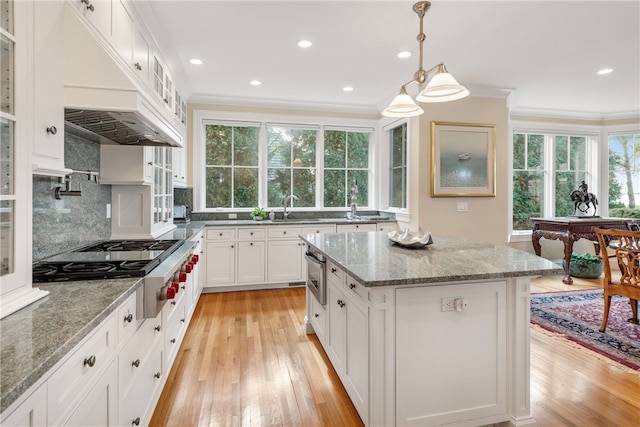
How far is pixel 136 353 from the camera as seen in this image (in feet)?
5.03

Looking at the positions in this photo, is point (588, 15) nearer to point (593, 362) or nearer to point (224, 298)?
point (593, 362)

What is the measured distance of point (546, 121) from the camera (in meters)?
Result: 5.52

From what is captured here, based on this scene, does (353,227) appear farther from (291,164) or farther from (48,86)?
(48,86)

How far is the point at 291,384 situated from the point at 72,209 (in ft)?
6.05

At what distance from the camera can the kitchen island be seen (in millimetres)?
1557

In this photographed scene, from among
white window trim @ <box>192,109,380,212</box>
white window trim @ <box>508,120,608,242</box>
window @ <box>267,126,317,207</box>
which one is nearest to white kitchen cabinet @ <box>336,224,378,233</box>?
white window trim @ <box>192,109,380,212</box>

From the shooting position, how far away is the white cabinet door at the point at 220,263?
4.20m

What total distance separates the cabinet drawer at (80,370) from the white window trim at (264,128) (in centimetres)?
364

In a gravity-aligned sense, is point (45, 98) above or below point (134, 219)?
above

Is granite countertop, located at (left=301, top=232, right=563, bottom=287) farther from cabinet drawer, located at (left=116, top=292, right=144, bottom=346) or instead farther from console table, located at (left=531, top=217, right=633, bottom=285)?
console table, located at (left=531, top=217, right=633, bottom=285)

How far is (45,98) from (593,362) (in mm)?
3702

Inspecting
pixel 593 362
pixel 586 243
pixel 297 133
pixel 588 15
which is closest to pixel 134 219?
pixel 297 133

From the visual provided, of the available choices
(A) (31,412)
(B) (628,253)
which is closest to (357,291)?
(A) (31,412)

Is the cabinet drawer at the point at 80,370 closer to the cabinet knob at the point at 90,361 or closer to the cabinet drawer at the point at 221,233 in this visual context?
the cabinet knob at the point at 90,361
